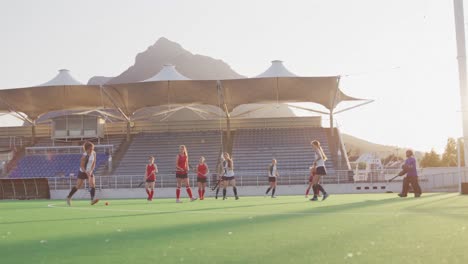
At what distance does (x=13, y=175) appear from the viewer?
4316 cm

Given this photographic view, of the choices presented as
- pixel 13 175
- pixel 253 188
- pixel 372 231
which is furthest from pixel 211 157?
pixel 372 231

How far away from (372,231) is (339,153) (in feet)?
118

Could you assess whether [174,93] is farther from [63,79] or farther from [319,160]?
[319,160]

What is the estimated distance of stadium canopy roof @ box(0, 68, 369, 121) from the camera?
43.6 metres

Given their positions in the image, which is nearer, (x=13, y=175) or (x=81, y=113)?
(x=13, y=175)

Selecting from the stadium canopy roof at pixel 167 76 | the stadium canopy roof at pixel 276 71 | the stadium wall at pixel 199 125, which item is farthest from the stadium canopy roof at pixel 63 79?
the stadium canopy roof at pixel 276 71

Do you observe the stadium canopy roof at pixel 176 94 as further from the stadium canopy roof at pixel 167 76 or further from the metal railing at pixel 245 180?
the metal railing at pixel 245 180

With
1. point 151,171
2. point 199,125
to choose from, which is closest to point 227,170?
point 151,171

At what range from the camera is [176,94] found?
4566 cm

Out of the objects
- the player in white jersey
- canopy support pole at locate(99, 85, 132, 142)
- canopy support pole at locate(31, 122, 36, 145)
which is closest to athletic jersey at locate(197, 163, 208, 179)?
the player in white jersey

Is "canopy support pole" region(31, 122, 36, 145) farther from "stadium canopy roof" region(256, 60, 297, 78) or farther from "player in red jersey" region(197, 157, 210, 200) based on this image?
"player in red jersey" region(197, 157, 210, 200)

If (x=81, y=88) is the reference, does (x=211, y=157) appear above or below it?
below

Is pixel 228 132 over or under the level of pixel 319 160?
over

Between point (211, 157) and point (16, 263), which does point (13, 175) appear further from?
point (16, 263)
